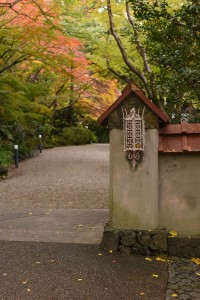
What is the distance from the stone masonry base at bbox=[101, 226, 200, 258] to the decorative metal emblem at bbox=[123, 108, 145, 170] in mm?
1054

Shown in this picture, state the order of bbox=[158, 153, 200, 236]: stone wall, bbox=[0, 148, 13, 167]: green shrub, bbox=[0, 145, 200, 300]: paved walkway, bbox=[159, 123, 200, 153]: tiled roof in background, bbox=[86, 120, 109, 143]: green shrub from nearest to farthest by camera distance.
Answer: bbox=[0, 145, 200, 300]: paved walkway < bbox=[159, 123, 200, 153]: tiled roof in background < bbox=[158, 153, 200, 236]: stone wall < bbox=[0, 148, 13, 167]: green shrub < bbox=[86, 120, 109, 143]: green shrub

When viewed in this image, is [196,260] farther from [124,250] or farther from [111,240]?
[111,240]

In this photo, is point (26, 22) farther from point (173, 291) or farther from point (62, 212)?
point (173, 291)

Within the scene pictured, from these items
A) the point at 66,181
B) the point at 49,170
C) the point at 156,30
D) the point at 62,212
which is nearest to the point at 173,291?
the point at 62,212

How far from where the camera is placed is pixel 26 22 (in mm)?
11609

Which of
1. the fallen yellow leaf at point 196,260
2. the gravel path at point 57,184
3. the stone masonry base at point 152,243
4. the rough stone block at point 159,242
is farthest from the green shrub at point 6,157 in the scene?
the fallen yellow leaf at point 196,260

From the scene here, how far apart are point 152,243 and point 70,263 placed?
1.21 m

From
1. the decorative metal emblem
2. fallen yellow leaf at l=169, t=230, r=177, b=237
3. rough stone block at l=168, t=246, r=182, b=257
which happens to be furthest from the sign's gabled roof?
rough stone block at l=168, t=246, r=182, b=257

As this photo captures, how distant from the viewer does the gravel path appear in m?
8.77

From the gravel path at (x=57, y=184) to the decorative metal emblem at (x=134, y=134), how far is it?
3606mm

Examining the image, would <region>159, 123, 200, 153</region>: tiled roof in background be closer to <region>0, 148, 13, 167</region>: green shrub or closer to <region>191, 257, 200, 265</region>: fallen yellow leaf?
<region>191, 257, 200, 265</region>: fallen yellow leaf

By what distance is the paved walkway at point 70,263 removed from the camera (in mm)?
3816

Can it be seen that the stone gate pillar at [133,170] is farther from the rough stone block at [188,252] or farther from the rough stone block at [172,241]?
the rough stone block at [188,252]

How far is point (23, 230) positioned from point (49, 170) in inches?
345
